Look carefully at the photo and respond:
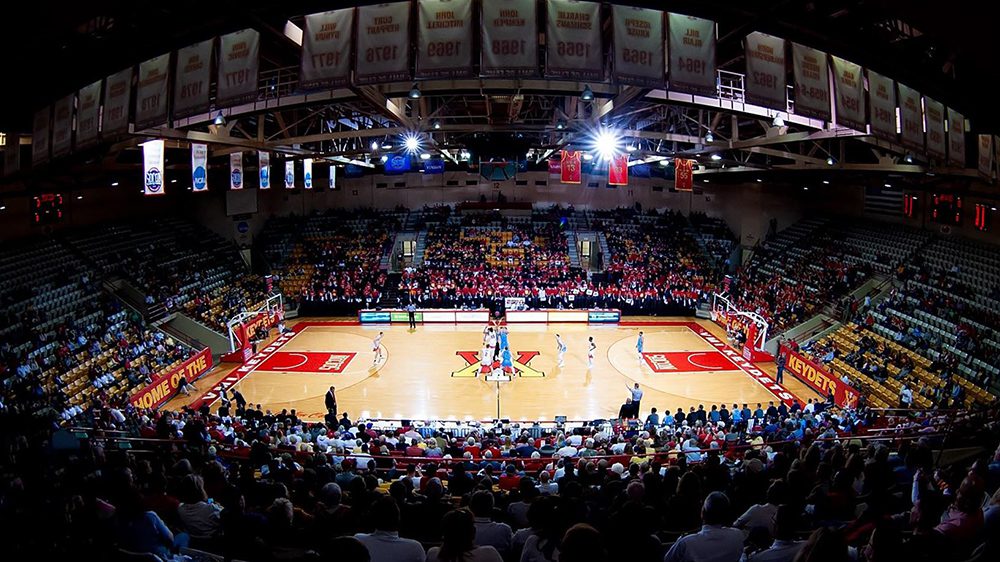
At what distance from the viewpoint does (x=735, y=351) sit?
25.7 meters

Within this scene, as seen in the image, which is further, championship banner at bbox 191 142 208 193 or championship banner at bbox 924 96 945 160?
championship banner at bbox 191 142 208 193

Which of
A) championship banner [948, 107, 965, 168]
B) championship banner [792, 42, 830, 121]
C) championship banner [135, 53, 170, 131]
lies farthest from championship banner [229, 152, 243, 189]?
championship banner [948, 107, 965, 168]

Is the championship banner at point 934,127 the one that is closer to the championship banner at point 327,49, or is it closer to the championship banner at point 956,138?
the championship banner at point 956,138

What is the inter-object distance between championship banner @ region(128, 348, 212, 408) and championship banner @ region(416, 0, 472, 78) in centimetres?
1463

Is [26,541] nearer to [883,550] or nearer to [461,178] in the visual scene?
[883,550]

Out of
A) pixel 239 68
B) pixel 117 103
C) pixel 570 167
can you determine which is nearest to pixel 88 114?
pixel 117 103

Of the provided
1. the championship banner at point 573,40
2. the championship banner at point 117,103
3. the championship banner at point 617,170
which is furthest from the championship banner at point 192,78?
the championship banner at point 617,170

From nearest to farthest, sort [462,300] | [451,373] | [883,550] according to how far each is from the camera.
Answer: [883,550] < [451,373] < [462,300]

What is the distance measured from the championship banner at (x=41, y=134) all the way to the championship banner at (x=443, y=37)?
9050 mm

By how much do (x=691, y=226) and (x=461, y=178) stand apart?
1620 centimetres

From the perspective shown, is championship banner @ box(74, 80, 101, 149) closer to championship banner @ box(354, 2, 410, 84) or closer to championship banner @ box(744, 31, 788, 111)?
championship banner @ box(354, 2, 410, 84)

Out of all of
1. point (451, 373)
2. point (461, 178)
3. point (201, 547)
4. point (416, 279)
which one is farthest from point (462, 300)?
point (201, 547)

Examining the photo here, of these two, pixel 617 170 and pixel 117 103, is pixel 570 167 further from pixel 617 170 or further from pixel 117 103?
pixel 117 103

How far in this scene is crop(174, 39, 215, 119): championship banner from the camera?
32.8 ft
